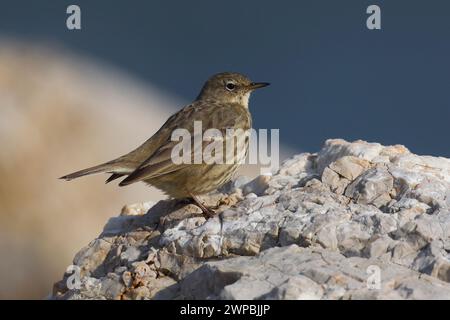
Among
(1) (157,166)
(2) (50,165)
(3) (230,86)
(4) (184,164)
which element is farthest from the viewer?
(2) (50,165)

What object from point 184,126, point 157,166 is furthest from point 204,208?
point 184,126

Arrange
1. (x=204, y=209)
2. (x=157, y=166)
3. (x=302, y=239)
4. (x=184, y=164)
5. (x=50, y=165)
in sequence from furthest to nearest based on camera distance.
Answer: (x=50, y=165) < (x=184, y=164) < (x=157, y=166) < (x=204, y=209) < (x=302, y=239)

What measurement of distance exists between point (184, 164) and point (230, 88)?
181 centimetres

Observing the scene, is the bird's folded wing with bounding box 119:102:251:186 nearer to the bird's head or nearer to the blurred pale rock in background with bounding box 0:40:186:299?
the bird's head

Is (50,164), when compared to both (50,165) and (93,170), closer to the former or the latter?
(50,165)

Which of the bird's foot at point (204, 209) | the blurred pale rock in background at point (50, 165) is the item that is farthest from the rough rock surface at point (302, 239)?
the blurred pale rock in background at point (50, 165)

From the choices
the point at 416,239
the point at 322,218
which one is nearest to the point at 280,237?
the point at 322,218

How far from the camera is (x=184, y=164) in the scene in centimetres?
823

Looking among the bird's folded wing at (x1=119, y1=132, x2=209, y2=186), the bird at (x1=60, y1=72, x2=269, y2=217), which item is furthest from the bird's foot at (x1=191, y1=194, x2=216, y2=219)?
the bird's folded wing at (x1=119, y1=132, x2=209, y2=186)

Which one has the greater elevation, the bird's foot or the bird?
the bird

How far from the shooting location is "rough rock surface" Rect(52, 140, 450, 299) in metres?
5.13

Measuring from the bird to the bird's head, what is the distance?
137 mm

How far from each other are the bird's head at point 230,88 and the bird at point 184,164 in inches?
5.4

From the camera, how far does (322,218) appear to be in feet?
20.0
